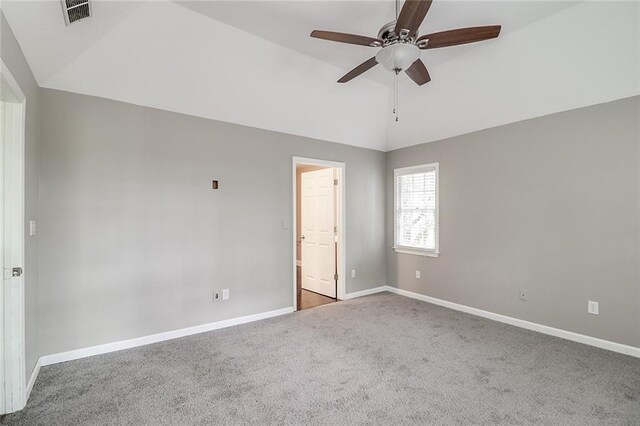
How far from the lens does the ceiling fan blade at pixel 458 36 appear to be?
208 cm

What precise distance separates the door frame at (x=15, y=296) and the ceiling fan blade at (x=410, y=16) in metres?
2.53

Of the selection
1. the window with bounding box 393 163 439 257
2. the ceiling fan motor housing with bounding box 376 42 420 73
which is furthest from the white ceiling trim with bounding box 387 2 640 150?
the ceiling fan motor housing with bounding box 376 42 420 73

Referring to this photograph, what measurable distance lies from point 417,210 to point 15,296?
4.60 m

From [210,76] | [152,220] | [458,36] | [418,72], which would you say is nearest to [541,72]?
[418,72]

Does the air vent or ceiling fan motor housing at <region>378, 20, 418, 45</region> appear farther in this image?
ceiling fan motor housing at <region>378, 20, 418, 45</region>

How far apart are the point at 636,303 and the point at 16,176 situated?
5.21 meters

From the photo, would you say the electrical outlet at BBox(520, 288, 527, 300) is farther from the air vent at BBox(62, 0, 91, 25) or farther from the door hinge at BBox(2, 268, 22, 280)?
the air vent at BBox(62, 0, 91, 25)

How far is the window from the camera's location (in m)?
4.64

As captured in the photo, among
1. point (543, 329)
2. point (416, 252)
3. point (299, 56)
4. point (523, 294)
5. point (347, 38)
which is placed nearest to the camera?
point (347, 38)

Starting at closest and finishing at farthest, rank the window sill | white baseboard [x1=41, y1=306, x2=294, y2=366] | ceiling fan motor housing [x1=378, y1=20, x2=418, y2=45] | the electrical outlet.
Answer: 1. ceiling fan motor housing [x1=378, y1=20, x2=418, y2=45]
2. white baseboard [x1=41, y1=306, x2=294, y2=366]
3. the electrical outlet
4. the window sill

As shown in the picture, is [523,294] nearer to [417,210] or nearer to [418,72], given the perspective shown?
[417,210]

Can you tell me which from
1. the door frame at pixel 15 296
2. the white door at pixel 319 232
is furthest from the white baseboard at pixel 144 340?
the white door at pixel 319 232

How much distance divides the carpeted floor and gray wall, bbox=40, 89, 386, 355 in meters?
0.40

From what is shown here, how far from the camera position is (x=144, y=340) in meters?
3.15
